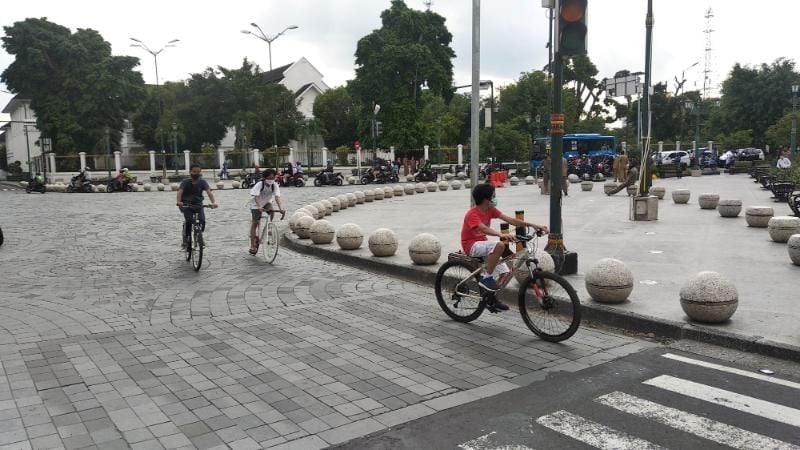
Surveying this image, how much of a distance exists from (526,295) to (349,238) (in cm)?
546

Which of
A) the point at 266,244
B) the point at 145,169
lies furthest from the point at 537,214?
the point at 145,169

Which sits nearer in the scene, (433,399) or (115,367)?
(433,399)

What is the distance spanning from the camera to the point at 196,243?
10422 mm

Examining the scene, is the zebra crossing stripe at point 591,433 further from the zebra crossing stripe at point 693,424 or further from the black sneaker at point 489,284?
the black sneaker at point 489,284

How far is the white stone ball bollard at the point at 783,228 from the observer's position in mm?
11461

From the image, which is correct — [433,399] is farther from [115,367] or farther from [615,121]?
[615,121]

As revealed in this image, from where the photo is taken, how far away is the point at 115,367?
221 inches

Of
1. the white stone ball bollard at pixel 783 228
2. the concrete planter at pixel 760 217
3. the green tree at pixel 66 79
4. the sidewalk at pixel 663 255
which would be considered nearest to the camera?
the sidewalk at pixel 663 255

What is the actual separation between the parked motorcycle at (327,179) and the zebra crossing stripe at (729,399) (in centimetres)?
3305

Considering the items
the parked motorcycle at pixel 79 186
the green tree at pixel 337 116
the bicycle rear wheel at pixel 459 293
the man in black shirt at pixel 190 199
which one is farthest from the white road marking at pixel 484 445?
the green tree at pixel 337 116

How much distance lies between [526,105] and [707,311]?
60.0 metres

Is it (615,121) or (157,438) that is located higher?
(615,121)

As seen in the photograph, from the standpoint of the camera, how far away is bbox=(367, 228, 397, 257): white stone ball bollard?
35.4ft

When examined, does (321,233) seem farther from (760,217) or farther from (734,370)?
(760,217)
